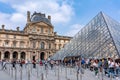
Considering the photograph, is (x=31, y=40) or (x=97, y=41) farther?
(x=31, y=40)

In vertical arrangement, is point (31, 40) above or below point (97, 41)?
above

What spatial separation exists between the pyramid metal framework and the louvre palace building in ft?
104

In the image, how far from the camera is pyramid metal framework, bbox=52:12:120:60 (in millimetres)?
17938

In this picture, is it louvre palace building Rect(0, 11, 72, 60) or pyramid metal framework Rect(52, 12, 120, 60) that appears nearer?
pyramid metal framework Rect(52, 12, 120, 60)

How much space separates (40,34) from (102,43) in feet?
132

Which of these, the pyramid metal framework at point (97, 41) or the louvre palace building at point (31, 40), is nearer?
the pyramid metal framework at point (97, 41)

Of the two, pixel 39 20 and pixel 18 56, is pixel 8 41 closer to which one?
pixel 18 56

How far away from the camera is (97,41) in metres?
20.3

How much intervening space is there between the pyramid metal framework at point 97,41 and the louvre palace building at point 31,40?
3179 cm

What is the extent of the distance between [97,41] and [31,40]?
37.7m

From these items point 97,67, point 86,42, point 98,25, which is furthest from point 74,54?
point 97,67

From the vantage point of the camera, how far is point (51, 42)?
5956 cm

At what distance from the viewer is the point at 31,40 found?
56.5 meters

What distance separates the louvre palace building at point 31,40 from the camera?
54.0m
